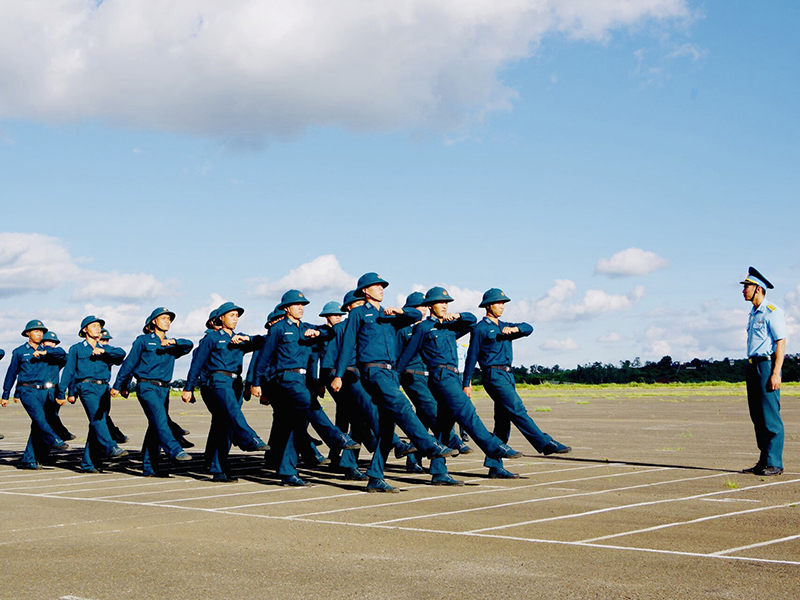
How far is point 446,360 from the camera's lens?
13.4 metres

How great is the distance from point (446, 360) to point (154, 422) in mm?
4422

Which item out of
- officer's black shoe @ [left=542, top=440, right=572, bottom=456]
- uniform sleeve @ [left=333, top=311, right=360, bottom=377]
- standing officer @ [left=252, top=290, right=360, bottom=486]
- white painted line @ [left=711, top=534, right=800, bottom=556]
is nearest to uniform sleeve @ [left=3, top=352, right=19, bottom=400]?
standing officer @ [left=252, top=290, right=360, bottom=486]

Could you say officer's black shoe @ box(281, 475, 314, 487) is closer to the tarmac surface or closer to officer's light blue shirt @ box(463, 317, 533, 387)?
the tarmac surface

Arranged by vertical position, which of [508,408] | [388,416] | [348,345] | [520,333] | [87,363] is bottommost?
[388,416]

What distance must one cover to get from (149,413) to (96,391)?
1.72m

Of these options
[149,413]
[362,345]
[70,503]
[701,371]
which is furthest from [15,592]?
[701,371]

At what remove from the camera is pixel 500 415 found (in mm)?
14156

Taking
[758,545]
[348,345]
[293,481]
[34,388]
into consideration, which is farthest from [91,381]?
[758,545]

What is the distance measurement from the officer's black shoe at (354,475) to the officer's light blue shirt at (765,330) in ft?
18.2

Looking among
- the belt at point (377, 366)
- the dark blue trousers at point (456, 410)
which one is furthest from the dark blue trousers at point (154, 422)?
the dark blue trousers at point (456, 410)

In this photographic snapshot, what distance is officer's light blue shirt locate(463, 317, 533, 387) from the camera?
13.9m

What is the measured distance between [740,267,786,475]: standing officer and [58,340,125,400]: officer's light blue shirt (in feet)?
31.3

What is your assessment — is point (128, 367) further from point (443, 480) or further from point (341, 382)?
point (443, 480)

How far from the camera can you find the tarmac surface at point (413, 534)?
668 centimetres
